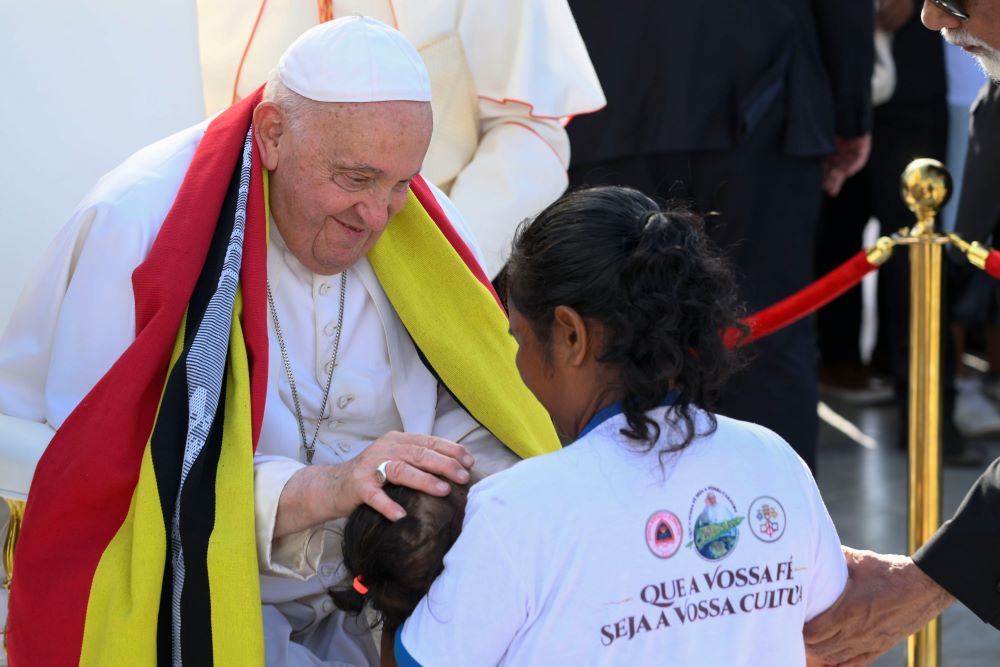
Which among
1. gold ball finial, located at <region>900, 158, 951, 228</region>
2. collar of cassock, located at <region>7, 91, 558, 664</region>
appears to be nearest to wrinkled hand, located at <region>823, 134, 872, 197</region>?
gold ball finial, located at <region>900, 158, 951, 228</region>

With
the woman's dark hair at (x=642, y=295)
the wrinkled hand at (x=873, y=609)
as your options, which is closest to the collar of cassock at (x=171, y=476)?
the woman's dark hair at (x=642, y=295)

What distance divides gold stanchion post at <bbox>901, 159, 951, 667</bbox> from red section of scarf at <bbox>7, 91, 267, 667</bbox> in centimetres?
212

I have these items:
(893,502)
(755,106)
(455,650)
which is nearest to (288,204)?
(455,650)

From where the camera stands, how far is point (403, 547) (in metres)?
2.31

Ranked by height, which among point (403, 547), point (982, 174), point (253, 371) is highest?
point (253, 371)

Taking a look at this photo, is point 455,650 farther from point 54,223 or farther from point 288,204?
point 54,223

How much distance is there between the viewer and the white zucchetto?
9.20 ft

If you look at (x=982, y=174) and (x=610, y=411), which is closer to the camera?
(x=610, y=411)

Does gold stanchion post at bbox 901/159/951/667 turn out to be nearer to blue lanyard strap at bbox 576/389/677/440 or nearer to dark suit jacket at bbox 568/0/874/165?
dark suit jacket at bbox 568/0/874/165

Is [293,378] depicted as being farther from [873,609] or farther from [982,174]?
[982,174]

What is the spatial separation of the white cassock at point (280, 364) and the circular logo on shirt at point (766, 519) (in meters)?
0.93

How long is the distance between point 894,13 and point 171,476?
4993mm

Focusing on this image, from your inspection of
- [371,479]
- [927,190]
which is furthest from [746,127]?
[371,479]

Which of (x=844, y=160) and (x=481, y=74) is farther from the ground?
(x=481, y=74)
